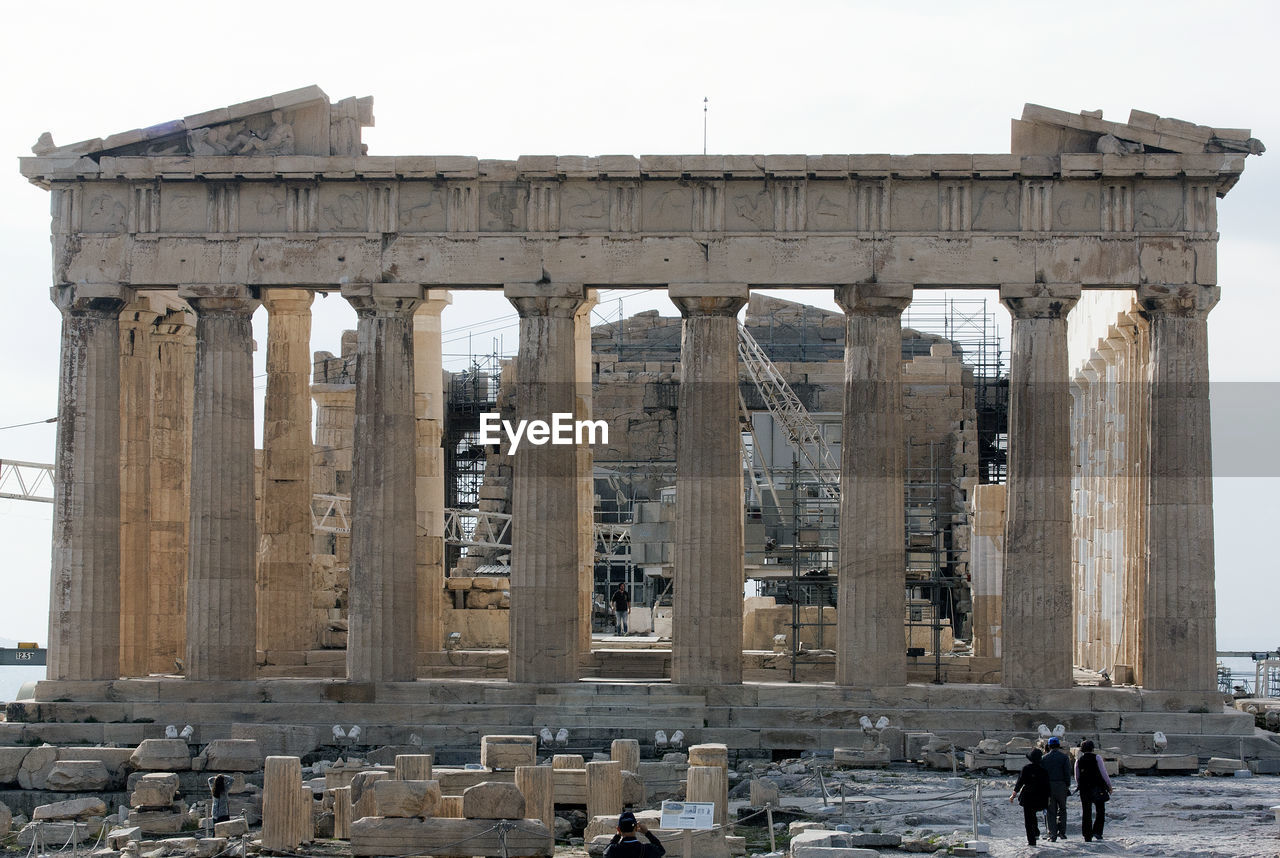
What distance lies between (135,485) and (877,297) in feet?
55.9

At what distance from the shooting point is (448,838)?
33.0 meters

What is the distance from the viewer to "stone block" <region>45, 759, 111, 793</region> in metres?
40.3

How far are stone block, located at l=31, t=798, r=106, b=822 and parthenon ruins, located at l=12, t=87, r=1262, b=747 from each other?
6.60 m

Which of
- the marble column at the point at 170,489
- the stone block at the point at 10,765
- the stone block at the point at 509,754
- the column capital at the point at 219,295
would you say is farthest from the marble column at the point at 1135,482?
the stone block at the point at 10,765

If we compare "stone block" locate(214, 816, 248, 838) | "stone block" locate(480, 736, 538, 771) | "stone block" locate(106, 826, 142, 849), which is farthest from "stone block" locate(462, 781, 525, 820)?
"stone block" locate(106, 826, 142, 849)

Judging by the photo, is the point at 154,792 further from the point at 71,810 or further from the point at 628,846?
the point at 628,846

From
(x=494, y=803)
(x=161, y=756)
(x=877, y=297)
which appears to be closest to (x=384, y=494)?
(x=161, y=756)

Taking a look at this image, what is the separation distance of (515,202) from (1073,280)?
38.1ft

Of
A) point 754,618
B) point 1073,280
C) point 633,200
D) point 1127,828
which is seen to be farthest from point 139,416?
point 1127,828

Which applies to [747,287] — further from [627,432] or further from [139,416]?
[627,432]

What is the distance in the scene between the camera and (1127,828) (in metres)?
33.6

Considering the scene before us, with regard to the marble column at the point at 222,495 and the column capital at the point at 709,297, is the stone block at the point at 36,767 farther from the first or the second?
the column capital at the point at 709,297

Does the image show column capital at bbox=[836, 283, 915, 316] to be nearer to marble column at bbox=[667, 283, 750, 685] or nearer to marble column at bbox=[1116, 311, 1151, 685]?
marble column at bbox=[667, 283, 750, 685]

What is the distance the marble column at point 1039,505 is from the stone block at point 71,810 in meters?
18.2
